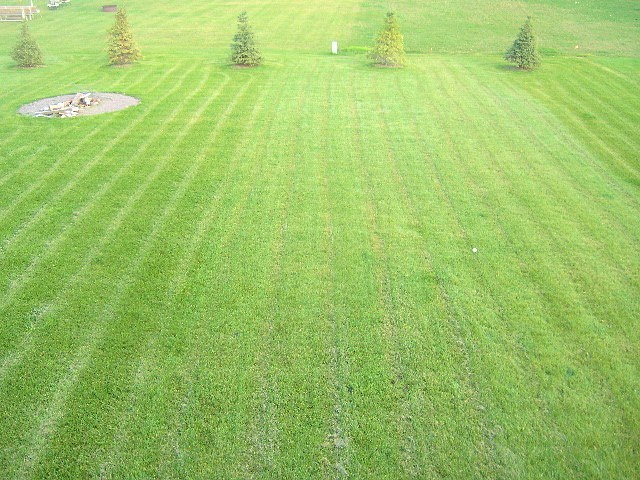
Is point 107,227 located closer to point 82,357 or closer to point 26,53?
point 82,357

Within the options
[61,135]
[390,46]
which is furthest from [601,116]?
[61,135]

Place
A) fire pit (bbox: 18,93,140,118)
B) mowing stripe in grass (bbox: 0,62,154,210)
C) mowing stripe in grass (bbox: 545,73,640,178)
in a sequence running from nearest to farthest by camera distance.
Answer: mowing stripe in grass (bbox: 0,62,154,210) → mowing stripe in grass (bbox: 545,73,640,178) → fire pit (bbox: 18,93,140,118)

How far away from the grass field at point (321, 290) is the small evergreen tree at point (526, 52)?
6328mm

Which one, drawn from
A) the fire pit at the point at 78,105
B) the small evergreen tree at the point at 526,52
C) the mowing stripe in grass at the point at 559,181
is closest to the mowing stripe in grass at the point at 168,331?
the mowing stripe in grass at the point at 559,181

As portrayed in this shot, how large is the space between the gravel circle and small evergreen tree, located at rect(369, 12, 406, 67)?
1361 cm

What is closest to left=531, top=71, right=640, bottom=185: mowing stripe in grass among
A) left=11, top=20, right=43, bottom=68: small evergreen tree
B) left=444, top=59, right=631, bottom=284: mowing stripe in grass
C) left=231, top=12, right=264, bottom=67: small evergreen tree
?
left=444, top=59, right=631, bottom=284: mowing stripe in grass

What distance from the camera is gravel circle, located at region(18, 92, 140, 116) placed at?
18.7 m

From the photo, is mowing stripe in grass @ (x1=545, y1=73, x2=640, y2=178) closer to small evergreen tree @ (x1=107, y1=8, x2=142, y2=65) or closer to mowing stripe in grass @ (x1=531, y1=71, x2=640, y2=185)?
mowing stripe in grass @ (x1=531, y1=71, x2=640, y2=185)

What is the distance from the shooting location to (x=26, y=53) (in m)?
25.7

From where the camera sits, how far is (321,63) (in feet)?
91.7

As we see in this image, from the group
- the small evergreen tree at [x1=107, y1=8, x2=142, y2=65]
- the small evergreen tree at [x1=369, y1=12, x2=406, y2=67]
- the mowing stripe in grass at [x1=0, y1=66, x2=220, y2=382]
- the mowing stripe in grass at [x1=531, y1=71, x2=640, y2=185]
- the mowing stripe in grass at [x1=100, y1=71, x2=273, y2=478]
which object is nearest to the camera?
the mowing stripe in grass at [x1=100, y1=71, x2=273, y2=478]

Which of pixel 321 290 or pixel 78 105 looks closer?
pixel 321 290

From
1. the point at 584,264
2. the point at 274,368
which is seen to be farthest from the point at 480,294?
the point at 274,368

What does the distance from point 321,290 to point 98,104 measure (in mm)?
15312
